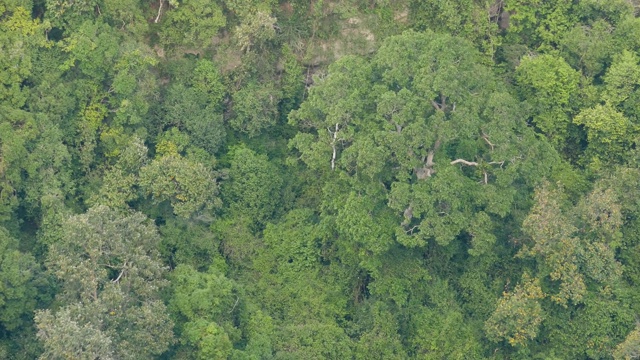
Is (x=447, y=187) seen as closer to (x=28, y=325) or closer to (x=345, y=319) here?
(x=345, y=319)

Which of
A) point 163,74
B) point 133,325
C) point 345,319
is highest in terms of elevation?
point 163,74

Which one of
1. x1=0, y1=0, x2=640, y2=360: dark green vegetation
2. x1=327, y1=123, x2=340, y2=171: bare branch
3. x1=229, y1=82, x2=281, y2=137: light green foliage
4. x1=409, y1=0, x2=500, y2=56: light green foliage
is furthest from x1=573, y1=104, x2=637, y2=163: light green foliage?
x1=229, y1=82, x2=281, y2=137: light green foliage

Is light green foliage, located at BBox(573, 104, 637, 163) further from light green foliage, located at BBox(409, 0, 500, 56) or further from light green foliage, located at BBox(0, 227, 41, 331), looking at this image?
light green foliage, located at BBox(0, 227, 41, 331)

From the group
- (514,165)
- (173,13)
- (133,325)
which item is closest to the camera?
(133,325)

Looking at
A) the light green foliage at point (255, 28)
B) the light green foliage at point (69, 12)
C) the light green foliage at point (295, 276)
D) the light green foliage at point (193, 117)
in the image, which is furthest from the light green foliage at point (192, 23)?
the light green foliage at point (295, 276)

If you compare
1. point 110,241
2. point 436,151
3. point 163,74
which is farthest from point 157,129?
point 436,151

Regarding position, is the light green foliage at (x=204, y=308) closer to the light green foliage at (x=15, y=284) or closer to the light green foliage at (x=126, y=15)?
the light green foliage at (x=15, y=284)
